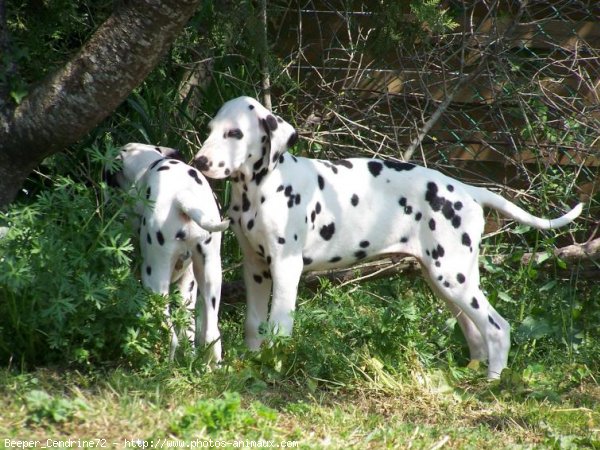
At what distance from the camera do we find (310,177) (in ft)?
19.2

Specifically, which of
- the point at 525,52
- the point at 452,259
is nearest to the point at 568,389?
the point at 452,259

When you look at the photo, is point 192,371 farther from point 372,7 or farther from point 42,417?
point 372,7

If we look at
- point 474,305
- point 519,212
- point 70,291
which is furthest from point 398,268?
point 70,291

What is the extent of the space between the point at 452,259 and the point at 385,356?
767mm

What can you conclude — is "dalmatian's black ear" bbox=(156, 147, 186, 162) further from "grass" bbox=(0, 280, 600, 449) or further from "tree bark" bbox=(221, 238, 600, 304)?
"grass" bbox=(0, 280, 600, 449)

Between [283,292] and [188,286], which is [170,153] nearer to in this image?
[188,286]

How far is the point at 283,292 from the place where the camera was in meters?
5.65

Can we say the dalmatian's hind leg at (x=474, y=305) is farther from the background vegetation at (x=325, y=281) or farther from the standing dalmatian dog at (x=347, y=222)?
the background vegetation at (x=325, y=281)

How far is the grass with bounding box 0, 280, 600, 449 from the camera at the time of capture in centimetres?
436

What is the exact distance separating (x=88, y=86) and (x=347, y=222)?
5.67 feet

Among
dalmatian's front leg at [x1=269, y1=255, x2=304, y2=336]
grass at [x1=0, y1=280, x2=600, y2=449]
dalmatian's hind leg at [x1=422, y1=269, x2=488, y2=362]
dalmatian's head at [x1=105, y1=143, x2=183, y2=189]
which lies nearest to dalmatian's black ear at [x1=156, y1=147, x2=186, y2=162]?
dalmatian's head at [x1=105, y1=143, x2=183, y2=189]

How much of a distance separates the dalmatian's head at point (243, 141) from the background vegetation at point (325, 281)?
579 millimetres

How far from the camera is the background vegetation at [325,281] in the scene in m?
4.80

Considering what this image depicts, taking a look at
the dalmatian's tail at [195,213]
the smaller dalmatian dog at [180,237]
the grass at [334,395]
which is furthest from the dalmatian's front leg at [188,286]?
the dalmatian's tail at [195,213]
